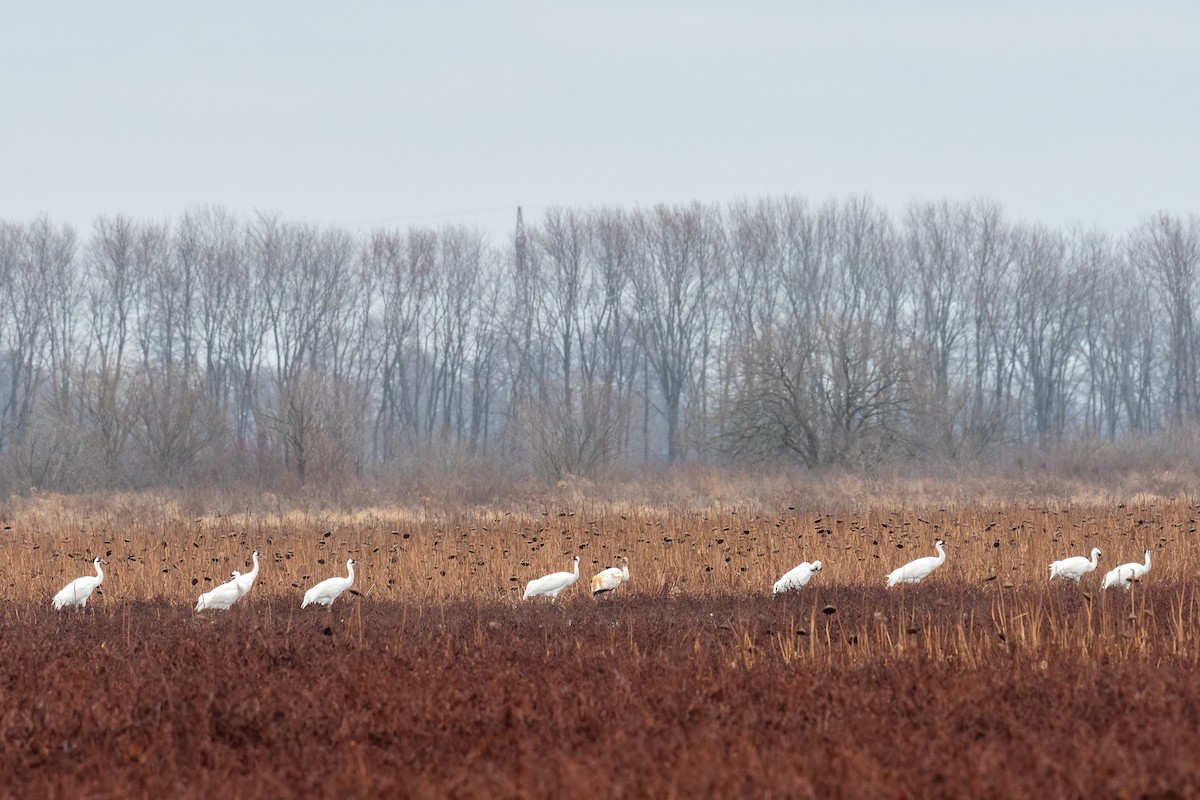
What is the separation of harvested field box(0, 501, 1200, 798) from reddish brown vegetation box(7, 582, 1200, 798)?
0.07 ft

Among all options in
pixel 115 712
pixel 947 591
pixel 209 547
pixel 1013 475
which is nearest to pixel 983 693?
pixel 115 712

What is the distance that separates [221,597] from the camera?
11484 millimetres

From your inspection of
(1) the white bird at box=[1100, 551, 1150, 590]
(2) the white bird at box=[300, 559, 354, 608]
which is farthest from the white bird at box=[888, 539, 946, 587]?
(2) the white bird at box=[300, 559, 354, 608]

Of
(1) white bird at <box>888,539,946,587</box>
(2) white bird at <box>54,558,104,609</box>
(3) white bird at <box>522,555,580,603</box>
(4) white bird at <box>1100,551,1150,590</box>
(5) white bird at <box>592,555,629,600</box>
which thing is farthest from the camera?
(1) white bird at <box>888,539,946,587</box>

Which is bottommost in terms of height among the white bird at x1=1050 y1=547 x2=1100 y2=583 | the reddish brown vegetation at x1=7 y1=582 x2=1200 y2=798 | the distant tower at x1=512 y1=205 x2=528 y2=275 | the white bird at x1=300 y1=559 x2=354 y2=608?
the white bird at x1=1050 y1=547 x2=1100 y2=583

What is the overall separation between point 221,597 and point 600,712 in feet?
20.8

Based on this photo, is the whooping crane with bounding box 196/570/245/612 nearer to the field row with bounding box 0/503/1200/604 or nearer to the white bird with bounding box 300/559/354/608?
the white bird with bounding box 300/559/354/608

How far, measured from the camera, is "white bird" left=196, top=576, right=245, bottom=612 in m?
11.4

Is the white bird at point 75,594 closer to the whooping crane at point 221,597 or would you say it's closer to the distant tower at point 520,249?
the whooping crane at point 221,597

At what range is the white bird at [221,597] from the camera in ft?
37.5

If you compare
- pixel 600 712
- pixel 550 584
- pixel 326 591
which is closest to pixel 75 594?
pixel 326 591

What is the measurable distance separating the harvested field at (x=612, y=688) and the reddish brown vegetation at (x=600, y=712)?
22mm

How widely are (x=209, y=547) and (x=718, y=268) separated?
150ft

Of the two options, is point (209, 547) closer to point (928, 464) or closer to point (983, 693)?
point (983, 693)
